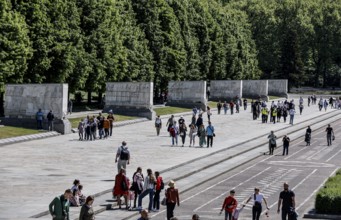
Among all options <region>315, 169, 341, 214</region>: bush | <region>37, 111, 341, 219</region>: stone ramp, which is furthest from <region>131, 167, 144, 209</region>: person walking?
<region>315, 169, 341, 214</region>: bush

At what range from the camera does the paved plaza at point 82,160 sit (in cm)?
2908

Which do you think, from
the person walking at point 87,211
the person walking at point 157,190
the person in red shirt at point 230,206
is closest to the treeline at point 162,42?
the person walking at point 157,190

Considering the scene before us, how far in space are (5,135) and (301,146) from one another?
20662mm

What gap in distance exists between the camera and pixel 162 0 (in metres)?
99.8

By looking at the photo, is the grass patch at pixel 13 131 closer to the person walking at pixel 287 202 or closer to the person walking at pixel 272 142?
the person walking at pixel 272 142

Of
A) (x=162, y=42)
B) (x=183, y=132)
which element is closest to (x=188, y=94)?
(x=162, y=42)

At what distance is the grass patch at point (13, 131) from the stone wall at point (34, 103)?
189 centimetres

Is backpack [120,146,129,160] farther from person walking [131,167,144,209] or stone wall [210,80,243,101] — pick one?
stone wall [210,80,243,101]

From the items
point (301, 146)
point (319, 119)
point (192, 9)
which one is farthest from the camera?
point (192, 9)

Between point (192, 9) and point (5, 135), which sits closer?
point (5, 135)

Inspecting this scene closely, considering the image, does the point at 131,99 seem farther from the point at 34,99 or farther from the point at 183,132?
the point at 183,132

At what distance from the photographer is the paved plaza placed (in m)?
29.1

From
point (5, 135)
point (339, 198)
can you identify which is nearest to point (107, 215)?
point (339, 198)

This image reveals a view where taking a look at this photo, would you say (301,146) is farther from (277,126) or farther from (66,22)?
(66,22)
